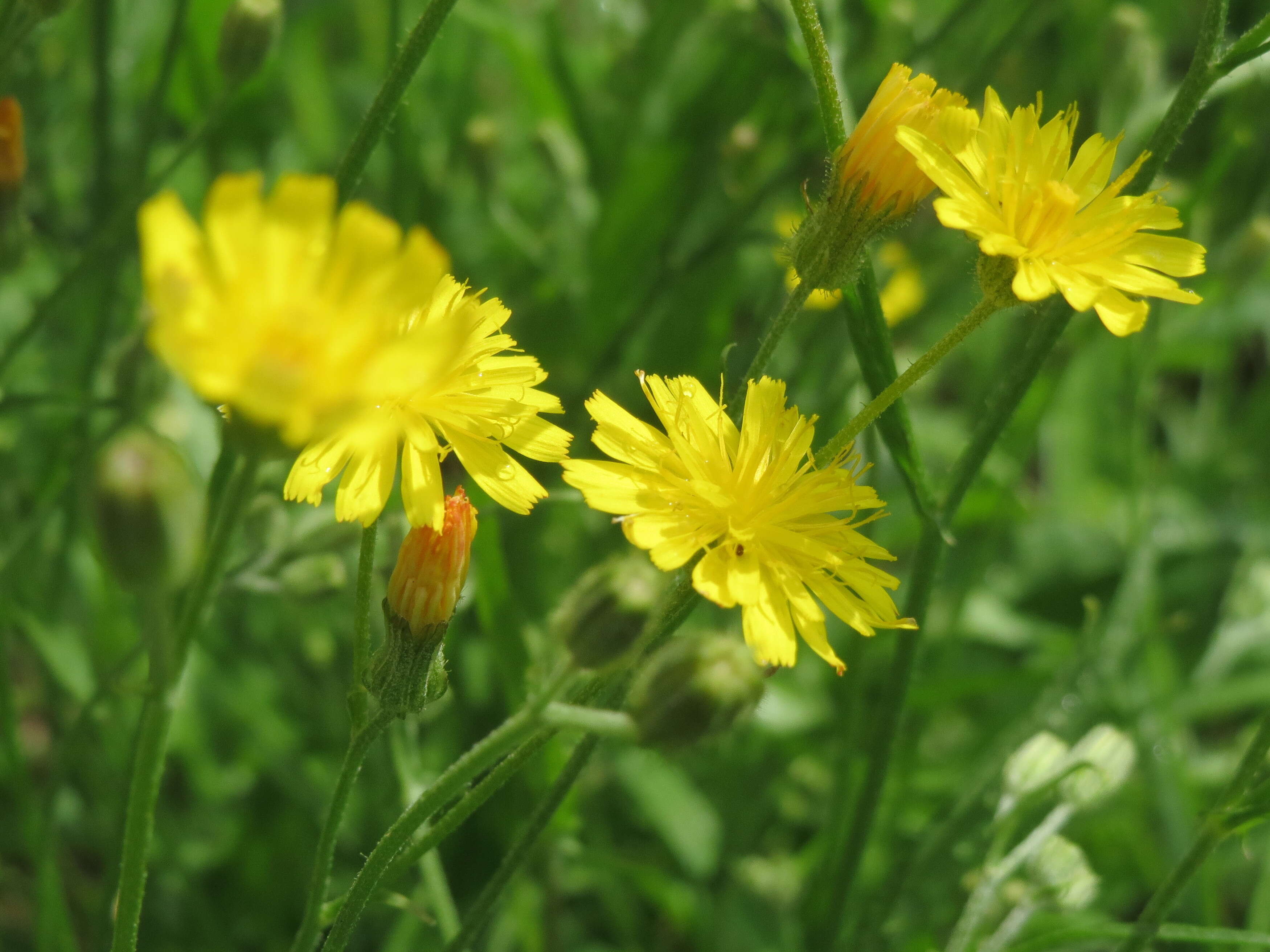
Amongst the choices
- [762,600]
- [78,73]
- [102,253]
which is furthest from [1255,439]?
[78,73]

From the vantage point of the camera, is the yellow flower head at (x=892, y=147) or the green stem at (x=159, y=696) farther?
the yellow flower head at (x=892, y=147)

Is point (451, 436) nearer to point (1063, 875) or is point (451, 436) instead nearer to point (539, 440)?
point (539, 440)

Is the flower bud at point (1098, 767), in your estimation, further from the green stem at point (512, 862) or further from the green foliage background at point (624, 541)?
the green stem at point (512, 862)

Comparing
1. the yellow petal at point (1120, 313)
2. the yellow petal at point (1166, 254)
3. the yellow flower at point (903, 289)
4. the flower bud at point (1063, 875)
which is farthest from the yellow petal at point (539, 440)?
the yellow flower at point (903, 289)

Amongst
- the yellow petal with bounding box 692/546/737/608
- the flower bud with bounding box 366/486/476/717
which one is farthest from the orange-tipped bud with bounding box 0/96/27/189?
the yellow petal with bounding box 692/546/737/608

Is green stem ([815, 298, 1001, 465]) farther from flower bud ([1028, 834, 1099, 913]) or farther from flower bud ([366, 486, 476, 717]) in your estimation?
flower bud ([1028, 834, 1099, 913])

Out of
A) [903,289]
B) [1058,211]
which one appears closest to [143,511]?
[1058,211]
